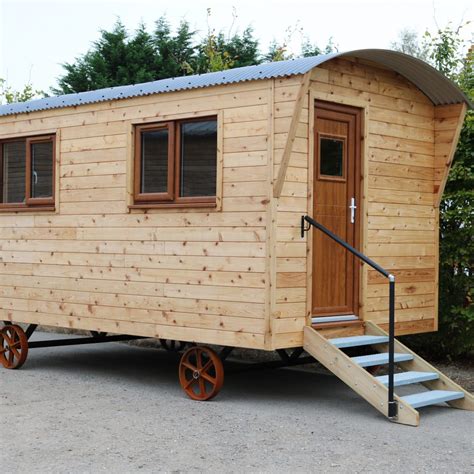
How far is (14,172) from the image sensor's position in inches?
430

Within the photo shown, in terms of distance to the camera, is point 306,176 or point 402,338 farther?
point 402,338

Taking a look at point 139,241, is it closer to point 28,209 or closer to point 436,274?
point 28,209

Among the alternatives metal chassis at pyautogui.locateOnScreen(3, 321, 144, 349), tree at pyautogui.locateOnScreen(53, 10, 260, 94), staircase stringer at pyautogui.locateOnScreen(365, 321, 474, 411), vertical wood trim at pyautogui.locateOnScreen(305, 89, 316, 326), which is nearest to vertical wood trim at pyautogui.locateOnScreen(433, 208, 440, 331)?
staircase stringer at pyautogui.locateOnScreen(365, 321, 474, 411)

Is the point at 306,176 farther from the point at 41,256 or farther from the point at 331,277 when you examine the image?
the point at 41,256

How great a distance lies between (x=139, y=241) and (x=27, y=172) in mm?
2178

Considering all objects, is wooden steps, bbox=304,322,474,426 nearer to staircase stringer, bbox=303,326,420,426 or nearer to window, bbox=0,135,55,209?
staircase stringer, bbox=303,326,420,426

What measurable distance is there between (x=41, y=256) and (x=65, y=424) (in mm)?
3396

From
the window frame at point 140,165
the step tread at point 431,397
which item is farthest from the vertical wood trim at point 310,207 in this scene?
the window frame at point 140,165

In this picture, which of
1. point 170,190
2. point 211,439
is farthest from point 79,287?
point 211,439

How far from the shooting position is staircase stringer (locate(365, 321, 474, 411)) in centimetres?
840

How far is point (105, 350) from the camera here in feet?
41.6

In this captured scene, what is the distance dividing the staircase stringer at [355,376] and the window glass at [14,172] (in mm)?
4397

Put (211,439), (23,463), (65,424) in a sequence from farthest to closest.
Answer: (65,424)
(211,439)
(23,463)

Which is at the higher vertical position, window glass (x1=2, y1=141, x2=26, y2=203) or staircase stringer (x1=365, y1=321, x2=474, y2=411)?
window glass (x1=2, y1=141, x2=26, y2=203)
